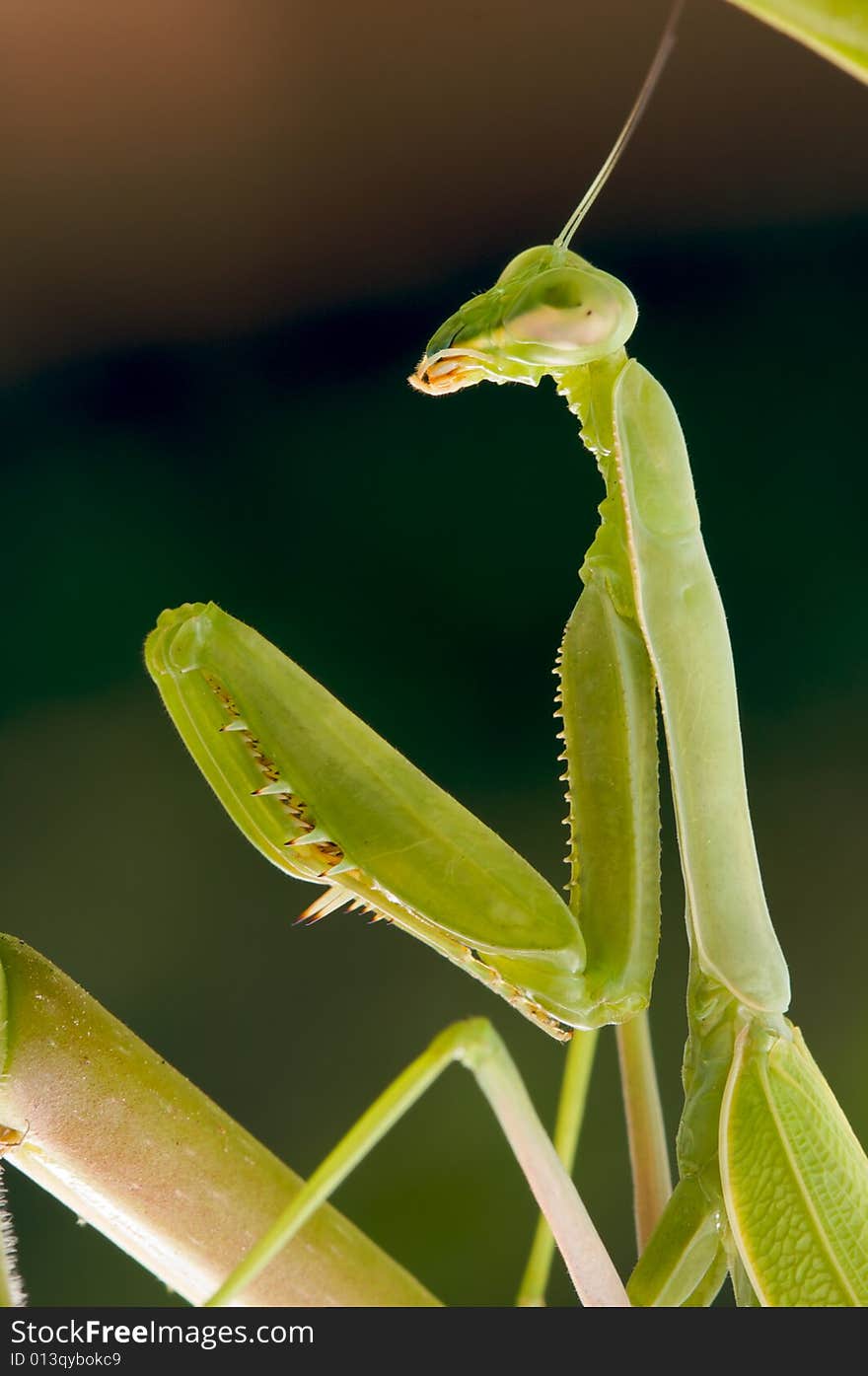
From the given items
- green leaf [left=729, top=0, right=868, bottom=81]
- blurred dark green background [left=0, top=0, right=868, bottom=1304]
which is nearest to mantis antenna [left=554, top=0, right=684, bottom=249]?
green leaf [left=729, top=0, right=868, bottom=81]

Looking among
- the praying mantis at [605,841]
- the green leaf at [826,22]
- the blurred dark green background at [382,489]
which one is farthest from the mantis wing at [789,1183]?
the blurred dark green background at [382,489]

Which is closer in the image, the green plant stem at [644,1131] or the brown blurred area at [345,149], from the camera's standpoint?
the green plant stem at [644,1131]

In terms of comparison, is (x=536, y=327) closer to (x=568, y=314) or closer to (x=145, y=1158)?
(x=568, y=314)

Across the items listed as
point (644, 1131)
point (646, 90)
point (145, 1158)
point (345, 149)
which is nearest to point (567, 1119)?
point (644, 1131)

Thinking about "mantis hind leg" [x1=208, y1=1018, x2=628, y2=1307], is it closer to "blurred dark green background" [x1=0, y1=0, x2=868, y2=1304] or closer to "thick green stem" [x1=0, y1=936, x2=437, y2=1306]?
"thick green stem" [x1=0, y1=936, x2=437, y2=1306]

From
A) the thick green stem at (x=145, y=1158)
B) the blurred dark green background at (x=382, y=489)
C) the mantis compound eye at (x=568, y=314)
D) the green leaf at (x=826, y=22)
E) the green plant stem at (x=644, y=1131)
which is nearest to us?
the green leaf at (x=826, y=22)

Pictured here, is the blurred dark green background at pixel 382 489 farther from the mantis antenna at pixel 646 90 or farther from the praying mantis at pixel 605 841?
the mantis antenna at pixel 646 90

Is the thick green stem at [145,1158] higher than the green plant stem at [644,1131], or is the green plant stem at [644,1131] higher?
the green plant stem at [644,1131]
